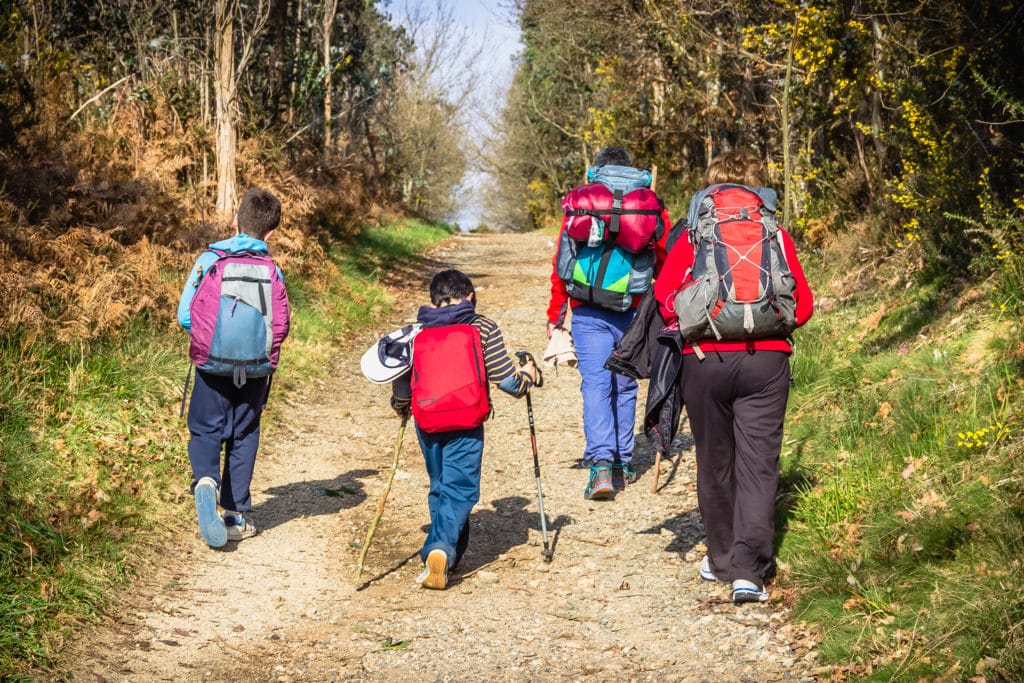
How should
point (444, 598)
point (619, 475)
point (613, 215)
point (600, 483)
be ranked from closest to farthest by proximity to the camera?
1. point (444, 598)
2. point (613, 215)
3. point (600, 483)
4. point (619, 475)

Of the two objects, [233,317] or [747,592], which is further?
[233,317]

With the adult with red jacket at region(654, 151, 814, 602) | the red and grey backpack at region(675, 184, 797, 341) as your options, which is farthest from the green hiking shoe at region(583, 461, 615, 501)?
the red and grey backpack at region(675, 184, 797, 341)

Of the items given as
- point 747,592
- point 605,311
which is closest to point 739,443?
point 747,592

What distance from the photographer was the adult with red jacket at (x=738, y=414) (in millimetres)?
4562

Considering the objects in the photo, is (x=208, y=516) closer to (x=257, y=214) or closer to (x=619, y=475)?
(x=257, y=214)

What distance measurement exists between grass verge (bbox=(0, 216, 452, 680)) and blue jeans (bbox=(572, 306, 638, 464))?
284 cm

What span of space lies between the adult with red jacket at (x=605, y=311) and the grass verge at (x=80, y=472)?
9.38ft

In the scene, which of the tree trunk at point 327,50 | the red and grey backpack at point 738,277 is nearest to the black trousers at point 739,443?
the red and grey backpack at point 738,277

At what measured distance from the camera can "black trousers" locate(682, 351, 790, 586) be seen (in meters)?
4.58

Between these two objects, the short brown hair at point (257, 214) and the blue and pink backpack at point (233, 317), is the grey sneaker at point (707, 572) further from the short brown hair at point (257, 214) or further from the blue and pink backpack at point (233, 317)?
the short brown hair at point (257, 214)

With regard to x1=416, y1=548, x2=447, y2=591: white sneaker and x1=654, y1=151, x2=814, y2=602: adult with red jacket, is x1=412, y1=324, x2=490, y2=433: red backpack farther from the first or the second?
x1=654, y1=151, x2=814, y2=602: adult with red jacket

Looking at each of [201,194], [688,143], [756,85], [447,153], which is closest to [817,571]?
[201,194]

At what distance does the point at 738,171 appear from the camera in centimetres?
481

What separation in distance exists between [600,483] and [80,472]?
11.2 feet
